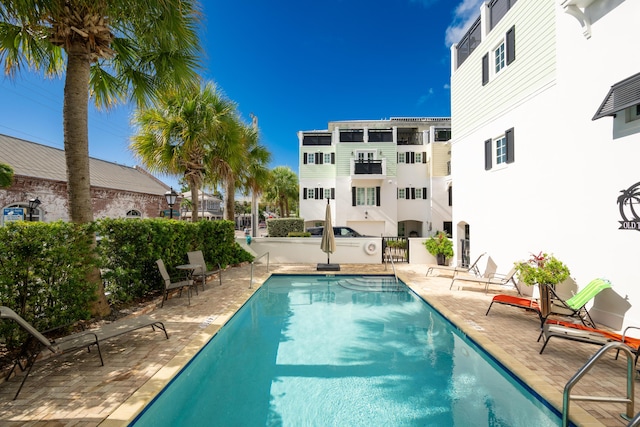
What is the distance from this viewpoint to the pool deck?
3.12 m

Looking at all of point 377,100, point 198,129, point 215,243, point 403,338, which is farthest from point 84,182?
point 377,100

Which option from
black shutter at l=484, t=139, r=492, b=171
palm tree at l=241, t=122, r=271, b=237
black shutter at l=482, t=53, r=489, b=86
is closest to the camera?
black shutter at l=484, t=139, r=492, b=171

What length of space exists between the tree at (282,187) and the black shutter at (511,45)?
2887 centimetres

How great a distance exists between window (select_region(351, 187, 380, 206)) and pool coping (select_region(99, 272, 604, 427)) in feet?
60.5

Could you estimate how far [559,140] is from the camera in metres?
6.96

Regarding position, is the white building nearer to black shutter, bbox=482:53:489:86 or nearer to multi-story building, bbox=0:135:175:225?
black shutter, bbox=482:53:489:86

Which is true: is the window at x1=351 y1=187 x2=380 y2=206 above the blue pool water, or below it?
above

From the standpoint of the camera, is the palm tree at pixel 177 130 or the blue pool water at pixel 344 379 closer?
the blue pool water at pixel 344 379

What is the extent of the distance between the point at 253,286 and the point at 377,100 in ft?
84.2

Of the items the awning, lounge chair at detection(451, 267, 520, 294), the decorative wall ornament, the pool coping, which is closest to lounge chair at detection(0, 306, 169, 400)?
the pool coping

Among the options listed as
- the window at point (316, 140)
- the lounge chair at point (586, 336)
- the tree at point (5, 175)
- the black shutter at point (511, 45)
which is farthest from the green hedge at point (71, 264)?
the window at point (316, 140)

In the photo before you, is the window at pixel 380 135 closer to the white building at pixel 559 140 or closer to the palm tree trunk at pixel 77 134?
the white building at pixel 559 140

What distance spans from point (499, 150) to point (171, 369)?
36.4ft

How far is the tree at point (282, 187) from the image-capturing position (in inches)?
1423
